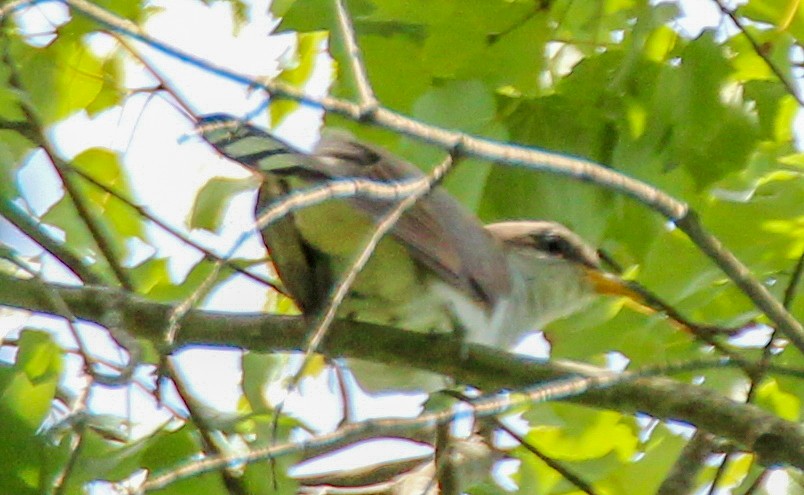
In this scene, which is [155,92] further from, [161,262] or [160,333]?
[160,333]

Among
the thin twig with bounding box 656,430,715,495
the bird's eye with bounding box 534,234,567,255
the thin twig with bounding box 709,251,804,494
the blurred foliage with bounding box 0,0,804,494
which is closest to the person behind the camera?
the thin twig with bounding box 709,251,804,494

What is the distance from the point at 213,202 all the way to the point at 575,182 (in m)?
0.90

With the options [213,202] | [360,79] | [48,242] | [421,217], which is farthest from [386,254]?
[360,79]

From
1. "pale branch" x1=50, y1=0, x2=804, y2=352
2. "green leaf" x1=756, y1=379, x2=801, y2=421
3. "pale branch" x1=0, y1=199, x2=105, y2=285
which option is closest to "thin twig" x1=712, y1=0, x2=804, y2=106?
"green leaf" x1=756, y1=379, x2=801, y2=421

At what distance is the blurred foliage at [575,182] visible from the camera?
2160 mm

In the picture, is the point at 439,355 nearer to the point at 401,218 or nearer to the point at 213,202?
the point at 401,218

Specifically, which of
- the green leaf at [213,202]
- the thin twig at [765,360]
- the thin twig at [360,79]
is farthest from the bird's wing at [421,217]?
the thin twig at [360,79]

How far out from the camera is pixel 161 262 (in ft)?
9.43

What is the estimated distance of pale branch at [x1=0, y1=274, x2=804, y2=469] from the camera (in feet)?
5.88

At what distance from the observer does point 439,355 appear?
2244 millimetres

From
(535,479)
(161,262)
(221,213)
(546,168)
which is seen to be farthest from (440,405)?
(546,168)

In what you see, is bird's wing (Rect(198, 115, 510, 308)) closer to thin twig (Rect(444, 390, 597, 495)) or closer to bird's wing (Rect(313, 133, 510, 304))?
bird's wing (Rect(313, 133, 510, 304))

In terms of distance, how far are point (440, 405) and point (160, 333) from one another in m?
0.60

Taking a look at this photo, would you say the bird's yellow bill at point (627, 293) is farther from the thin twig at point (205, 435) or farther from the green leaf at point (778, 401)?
the thin twig at point (205, 435)
